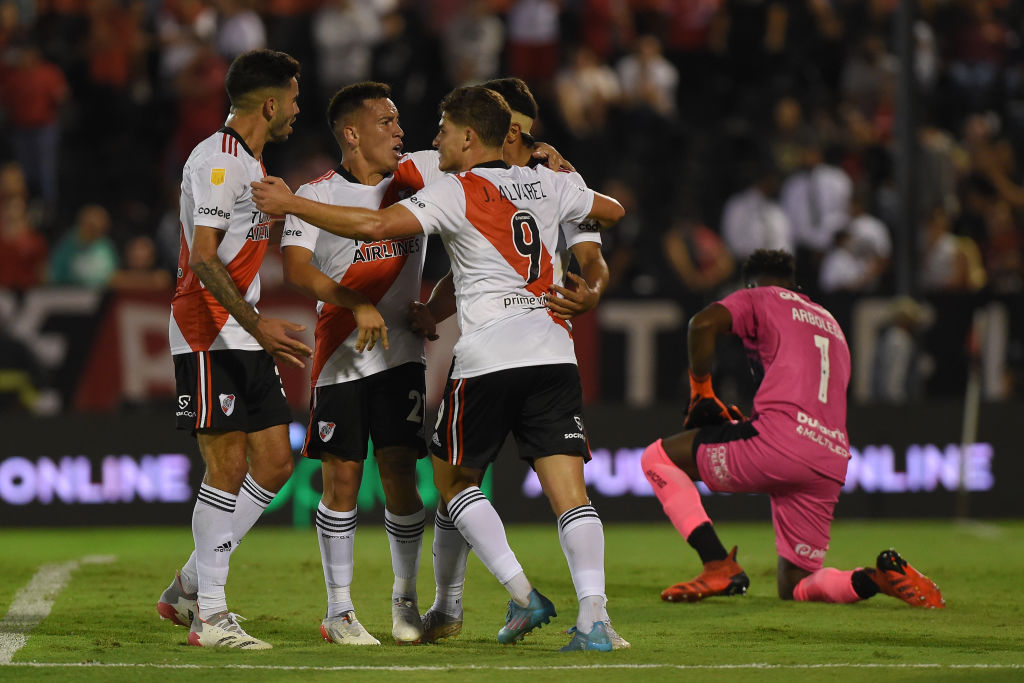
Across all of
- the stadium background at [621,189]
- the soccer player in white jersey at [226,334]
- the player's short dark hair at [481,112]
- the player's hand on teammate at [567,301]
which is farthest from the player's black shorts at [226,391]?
the stadium background at [621,189]

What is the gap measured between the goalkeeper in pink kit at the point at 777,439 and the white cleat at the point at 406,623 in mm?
1957

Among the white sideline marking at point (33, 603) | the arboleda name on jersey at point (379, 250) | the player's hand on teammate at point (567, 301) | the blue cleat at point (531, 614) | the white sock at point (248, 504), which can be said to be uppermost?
the arboleda name on jersey at point (379, 250)

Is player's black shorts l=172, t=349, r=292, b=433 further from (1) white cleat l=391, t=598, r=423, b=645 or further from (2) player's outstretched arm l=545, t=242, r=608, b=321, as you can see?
(2) player's outstretched arm l=545, t=242, r=608, b=321

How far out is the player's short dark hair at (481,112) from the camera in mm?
6086

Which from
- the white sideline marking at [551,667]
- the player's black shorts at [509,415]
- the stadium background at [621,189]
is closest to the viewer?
the white sideline marking at [551,667]

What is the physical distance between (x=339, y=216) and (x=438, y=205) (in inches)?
16.4

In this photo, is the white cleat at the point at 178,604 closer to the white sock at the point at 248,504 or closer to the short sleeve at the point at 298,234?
the white sock at the point at 248,504

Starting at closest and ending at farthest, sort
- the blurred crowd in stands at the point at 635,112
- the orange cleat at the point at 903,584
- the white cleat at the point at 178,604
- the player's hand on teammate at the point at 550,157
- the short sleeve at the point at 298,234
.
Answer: the short sleeve at the point at 298,234 → the player's hand on teammate at the point at 550,157 → the white cleat at the point at 178,604 → the orange cleat at the point at 903,584 → the blurred crowd in stands at the point at 635,112

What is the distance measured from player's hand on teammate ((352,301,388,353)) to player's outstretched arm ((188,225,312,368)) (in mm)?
229

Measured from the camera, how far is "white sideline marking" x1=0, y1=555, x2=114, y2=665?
20.7ft

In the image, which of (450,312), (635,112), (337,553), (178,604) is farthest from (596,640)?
(635,112)

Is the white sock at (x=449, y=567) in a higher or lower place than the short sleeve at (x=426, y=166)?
lower

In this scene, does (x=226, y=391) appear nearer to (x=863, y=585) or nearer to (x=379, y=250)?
(x=379, y=250)

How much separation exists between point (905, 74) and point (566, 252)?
7.57 meters
